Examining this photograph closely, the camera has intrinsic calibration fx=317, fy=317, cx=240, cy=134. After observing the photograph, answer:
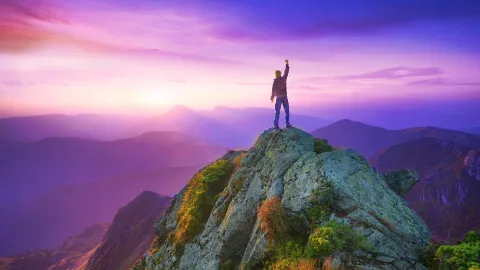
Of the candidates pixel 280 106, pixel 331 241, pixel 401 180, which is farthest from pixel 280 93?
pixel 331 241

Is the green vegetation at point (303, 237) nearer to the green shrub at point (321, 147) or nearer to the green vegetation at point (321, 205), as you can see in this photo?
the green vegetation at point (321, 205)

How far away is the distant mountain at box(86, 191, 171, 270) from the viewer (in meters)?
88.1

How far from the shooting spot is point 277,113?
18.8 metres

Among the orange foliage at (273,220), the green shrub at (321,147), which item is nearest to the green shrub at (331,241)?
the orange foliage at (273,220)

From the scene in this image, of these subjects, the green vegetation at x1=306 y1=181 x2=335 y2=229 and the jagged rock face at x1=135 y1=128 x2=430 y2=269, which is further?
the green vegetation at x1=306 y1=181 x2=335 y2=229

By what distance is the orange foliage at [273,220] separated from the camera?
11188 mm

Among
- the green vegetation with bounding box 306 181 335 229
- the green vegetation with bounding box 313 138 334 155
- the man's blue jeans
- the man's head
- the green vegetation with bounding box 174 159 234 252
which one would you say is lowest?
the green vegetation with bounding box 174 159 234 252

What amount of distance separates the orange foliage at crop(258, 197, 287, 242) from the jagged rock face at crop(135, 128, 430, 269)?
1.03 feet

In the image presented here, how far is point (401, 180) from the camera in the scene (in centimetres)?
1692

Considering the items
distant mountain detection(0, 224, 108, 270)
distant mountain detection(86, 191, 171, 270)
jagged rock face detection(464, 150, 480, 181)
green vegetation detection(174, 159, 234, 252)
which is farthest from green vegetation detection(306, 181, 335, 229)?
distant mountain detection(0, 224, 108, 270)

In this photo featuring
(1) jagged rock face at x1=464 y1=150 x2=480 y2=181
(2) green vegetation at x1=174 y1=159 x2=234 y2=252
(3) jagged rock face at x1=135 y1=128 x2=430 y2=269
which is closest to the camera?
(3) jagged rock face at x1=135 y1=128 x2=430 y2=269

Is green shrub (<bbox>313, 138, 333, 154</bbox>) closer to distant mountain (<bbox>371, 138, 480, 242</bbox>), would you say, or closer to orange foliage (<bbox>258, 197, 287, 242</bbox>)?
orange foliage (<bbox>258, 197, 287, 242</bbox>)

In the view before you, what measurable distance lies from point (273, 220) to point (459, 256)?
223 inches

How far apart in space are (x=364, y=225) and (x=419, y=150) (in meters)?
196
